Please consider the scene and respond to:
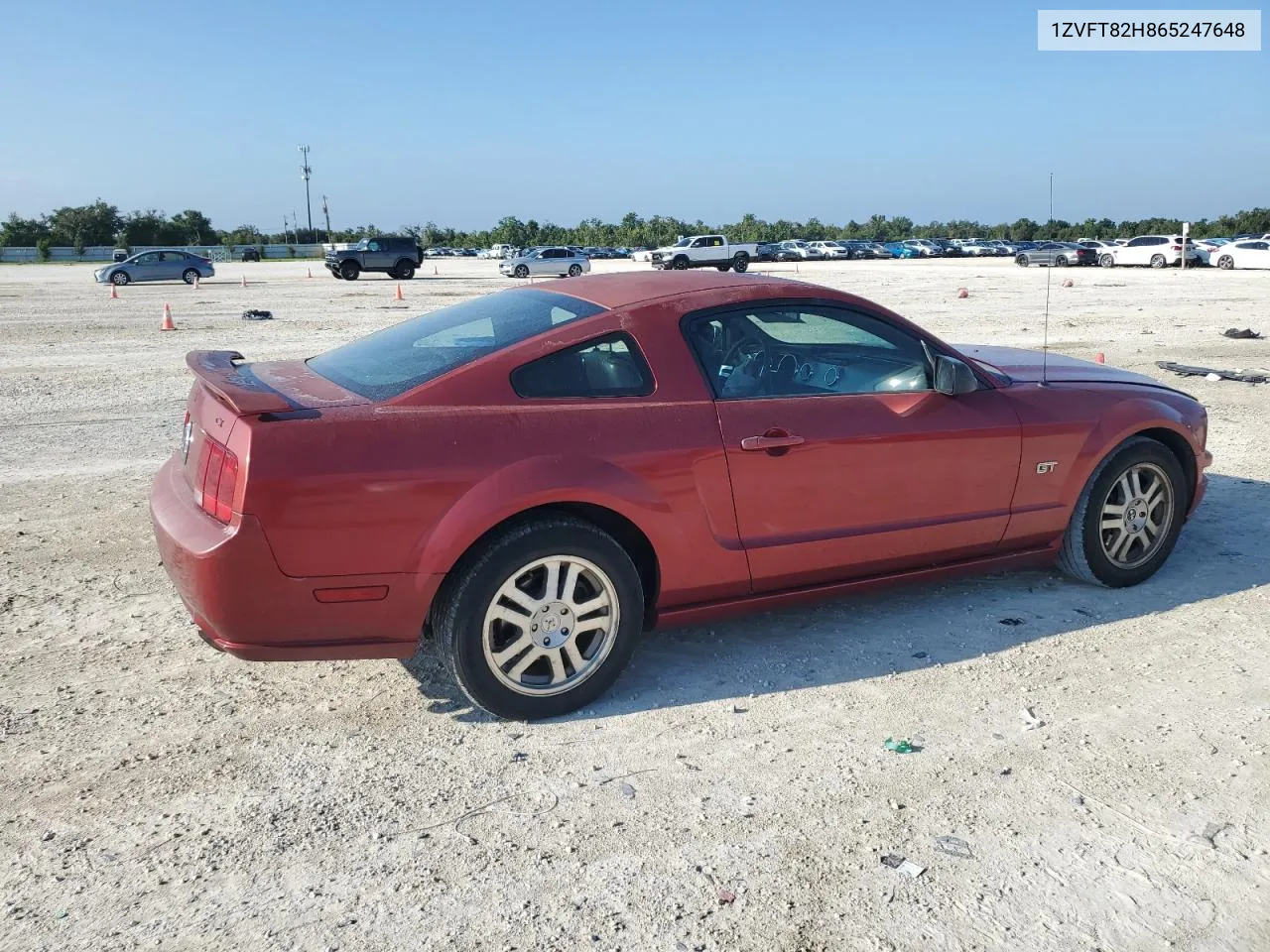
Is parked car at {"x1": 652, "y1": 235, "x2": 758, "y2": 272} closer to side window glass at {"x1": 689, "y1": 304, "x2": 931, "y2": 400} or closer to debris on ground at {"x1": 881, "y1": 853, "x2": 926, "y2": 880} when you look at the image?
side window glass at {"x1": 689, "y1": 304, "x2": 931, "y2": 400}

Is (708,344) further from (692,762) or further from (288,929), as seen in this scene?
(288,929)

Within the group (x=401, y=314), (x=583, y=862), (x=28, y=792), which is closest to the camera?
(x=583, y=862)

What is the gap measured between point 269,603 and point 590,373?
1.39 m

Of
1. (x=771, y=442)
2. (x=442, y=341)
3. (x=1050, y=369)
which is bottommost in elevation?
(x=771, y=442)

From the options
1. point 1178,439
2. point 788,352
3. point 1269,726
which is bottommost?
point 1269,726

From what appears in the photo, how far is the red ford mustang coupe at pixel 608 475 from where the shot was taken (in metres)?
3.48

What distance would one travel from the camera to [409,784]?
3.39 meters

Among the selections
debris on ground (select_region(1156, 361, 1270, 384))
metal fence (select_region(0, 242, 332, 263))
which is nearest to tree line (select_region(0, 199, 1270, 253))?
metal fence (select_region(0, 242, 332, 263))

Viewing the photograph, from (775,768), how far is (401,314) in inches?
776

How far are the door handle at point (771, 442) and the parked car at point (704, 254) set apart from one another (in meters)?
47.5

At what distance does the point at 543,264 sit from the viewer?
4738cm

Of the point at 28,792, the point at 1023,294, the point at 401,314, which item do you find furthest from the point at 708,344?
the point at 1023,294

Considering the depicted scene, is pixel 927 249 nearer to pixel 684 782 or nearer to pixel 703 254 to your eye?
pixel 703 254

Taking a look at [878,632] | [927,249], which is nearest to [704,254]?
[927,249]
